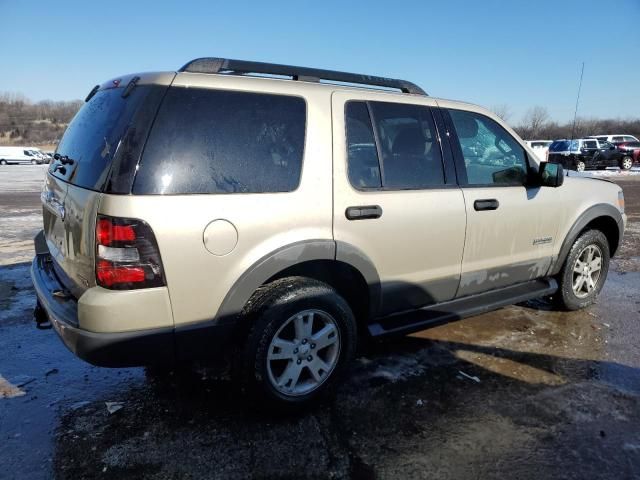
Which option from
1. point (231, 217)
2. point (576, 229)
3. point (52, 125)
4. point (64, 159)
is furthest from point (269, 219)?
point (52, 125)

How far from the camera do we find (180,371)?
3389mm

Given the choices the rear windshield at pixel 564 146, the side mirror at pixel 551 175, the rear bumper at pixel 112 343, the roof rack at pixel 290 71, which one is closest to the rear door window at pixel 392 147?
the roof rack at pixel 290 71

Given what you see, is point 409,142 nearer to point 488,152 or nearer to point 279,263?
point 488,152

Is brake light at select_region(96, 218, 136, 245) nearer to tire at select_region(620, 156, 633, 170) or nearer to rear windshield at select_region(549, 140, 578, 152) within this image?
rear windshield at select_region(549, 140, 578, 152)

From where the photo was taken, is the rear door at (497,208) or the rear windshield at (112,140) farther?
the rear door at (497,208)

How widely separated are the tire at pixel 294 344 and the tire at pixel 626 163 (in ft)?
94.6

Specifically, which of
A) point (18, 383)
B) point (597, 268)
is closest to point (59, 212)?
point (18, 383)

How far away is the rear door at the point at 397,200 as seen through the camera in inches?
115

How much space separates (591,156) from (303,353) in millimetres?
27871

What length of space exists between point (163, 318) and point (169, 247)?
0.37 m

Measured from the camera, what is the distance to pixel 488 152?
12.4 ft

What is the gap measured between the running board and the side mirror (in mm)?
909

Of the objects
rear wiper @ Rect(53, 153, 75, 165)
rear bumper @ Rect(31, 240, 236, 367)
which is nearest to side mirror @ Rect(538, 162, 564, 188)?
rear bumper @ Rect(31, 240, 236, 367)

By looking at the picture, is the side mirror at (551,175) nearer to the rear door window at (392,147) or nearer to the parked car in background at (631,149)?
the rear door window at (392,147)
